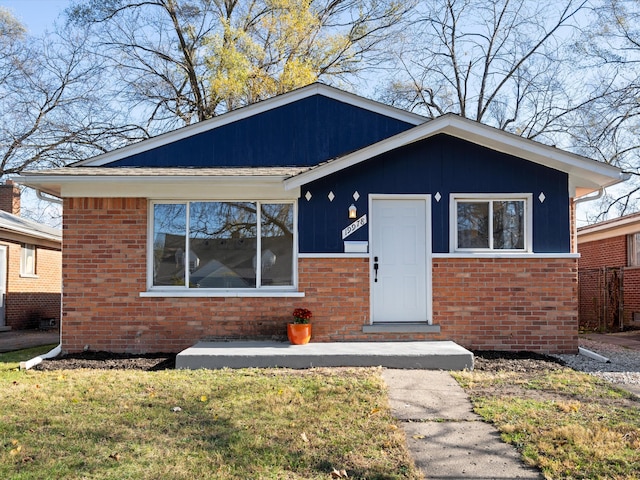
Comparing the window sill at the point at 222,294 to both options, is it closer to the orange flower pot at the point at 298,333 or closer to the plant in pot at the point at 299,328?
the plant in pot at the point at 299,328

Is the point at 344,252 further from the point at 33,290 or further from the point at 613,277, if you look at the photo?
the point at 33,290

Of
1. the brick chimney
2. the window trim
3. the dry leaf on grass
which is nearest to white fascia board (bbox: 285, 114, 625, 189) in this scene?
the window trim

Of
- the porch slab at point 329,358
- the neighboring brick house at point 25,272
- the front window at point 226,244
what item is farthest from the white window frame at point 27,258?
the porch slab at point 329,358

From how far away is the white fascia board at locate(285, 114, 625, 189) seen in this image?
27.3 feet

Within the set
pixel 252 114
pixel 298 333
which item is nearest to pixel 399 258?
pixel 298 333

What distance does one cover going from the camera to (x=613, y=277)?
15.7 metres

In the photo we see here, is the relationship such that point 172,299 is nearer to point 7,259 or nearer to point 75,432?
point 75,432

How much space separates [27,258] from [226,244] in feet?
38.4

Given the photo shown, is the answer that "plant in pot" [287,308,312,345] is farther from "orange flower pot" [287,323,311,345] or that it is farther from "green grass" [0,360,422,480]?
"green grass" [0,360,422,480]

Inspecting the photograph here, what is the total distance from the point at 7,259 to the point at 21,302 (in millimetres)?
1603

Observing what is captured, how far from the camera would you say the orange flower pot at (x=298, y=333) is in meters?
8.30

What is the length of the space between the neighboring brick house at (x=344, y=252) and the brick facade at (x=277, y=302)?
0.9 inches

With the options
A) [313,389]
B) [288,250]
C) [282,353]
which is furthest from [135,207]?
[313,389]

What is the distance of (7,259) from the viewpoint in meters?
16.1
